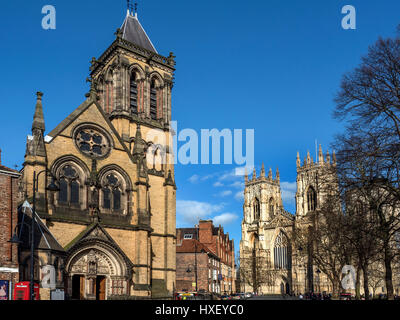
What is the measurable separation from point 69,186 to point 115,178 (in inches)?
161

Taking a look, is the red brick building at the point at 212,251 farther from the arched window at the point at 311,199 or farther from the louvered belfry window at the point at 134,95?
the louvered belfry window at the point at 134,95

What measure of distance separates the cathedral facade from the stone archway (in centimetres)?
6473

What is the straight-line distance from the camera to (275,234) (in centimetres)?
10688

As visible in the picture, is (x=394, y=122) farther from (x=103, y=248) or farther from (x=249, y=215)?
(x=249, y=215)

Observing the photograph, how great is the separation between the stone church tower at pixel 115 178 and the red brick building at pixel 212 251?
88.1 feet

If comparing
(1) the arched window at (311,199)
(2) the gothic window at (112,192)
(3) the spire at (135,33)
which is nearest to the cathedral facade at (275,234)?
(1) the arched window at (311,199)

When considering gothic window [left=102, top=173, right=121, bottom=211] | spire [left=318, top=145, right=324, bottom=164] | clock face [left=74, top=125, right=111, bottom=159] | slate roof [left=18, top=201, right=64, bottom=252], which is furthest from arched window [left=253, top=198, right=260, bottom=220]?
slate roof [left=18, top=201, right=64, bottom=252]

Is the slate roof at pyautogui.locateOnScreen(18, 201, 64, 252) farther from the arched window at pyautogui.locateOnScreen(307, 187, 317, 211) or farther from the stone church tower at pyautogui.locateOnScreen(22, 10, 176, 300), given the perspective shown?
the arched window at pyautogui.locateOnScreen(307, 187, 317, 211)

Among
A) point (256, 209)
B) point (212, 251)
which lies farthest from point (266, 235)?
point (212, 251)

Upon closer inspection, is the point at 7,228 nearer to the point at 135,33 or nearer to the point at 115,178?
the point at 115,178

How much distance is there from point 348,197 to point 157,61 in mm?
30567

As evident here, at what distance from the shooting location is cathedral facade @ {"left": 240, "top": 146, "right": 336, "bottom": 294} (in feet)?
316

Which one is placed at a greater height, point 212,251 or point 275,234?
point 275,234
